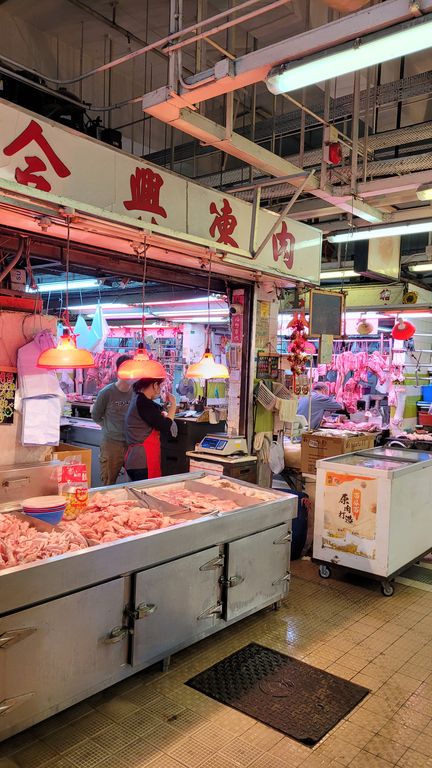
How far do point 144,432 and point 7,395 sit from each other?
193 cm

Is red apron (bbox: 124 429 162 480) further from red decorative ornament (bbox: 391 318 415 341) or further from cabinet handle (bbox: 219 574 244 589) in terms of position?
red decorative ornament (bbox: 391 318 415 341)

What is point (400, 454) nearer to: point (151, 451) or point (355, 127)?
point (151, 451)

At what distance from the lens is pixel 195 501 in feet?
15.5

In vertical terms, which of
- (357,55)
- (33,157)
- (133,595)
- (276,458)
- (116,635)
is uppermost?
(357,55)

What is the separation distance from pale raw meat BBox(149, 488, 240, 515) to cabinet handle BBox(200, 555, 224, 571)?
1.23ft

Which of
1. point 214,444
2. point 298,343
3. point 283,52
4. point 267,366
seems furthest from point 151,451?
point 283,52

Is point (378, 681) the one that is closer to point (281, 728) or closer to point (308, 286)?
point (281, 728)

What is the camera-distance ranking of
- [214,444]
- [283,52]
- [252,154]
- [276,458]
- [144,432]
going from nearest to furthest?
[283,52] < [252,154] < [144,432] < [214,444] < [276,458]

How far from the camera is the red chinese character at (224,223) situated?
212 inches

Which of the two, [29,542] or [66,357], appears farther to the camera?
[66,357]

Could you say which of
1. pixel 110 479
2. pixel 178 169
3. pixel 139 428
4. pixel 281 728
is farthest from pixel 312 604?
pixel 178 169

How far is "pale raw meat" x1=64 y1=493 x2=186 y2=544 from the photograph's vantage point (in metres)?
3.72

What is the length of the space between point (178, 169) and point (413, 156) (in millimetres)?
4272

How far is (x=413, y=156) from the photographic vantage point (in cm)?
620
